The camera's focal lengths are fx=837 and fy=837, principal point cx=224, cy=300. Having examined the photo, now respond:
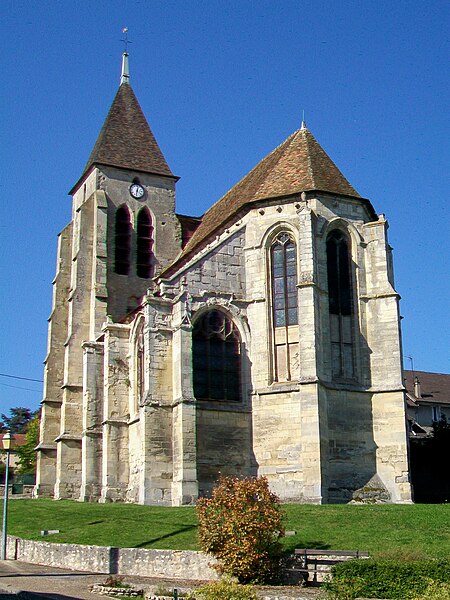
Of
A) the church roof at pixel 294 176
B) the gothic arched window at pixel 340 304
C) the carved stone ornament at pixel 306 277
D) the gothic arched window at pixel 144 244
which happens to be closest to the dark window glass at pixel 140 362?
the church roof at pixel 294 176

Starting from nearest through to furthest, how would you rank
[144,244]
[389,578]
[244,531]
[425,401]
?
[389,578], [244,531], [144,244], [425,401]

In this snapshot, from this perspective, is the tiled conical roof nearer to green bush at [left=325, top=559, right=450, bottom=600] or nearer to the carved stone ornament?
the carved stone ornament

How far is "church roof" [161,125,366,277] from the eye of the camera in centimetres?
3222

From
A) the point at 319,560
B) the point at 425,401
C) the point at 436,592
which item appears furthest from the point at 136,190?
the point at 436,592

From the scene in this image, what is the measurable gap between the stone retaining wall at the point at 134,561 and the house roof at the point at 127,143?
88.7 ft

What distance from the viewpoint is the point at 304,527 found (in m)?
21.8

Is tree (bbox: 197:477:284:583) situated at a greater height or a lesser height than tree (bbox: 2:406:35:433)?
lesser

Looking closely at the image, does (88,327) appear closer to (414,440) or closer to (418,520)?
(414,440)

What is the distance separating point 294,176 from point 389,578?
1996 centimetres

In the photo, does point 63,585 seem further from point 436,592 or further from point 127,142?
point 127,142

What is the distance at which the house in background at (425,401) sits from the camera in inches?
2064

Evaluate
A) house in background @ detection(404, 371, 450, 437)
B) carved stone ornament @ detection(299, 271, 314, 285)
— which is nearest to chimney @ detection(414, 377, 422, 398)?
house in background @ detection(404, 371, 450, 437)

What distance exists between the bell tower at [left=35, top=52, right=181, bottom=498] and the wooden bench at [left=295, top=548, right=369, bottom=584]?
2064 centimetres

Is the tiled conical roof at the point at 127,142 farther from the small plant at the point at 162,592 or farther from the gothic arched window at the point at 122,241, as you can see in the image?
the small plant at the point at 162,592
